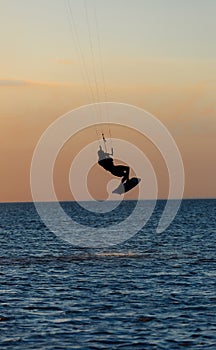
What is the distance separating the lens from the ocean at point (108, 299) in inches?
1522

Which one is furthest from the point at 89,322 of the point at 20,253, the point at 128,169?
the point at 20,253

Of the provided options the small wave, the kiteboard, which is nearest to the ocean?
the small wave

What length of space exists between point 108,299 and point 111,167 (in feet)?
27.1

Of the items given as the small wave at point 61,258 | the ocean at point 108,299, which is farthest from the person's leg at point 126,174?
the small wave at point 61,258

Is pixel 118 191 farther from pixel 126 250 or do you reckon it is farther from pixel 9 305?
pixel 126 250

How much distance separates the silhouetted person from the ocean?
23.8 ft

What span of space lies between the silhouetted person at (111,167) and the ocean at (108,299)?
23.8 ft

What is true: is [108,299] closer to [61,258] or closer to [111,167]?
[111,167]

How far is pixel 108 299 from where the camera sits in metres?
49.5

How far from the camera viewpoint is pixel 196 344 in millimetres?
37438

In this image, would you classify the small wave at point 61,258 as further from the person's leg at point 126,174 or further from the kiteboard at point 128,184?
the person's leg at point 126,174

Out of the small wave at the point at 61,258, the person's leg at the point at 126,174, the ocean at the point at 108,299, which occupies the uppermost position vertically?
the person's leg at the point at 126,174

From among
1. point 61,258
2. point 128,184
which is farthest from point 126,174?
point 61,258

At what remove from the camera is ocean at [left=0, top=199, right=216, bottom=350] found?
38.7 meters
